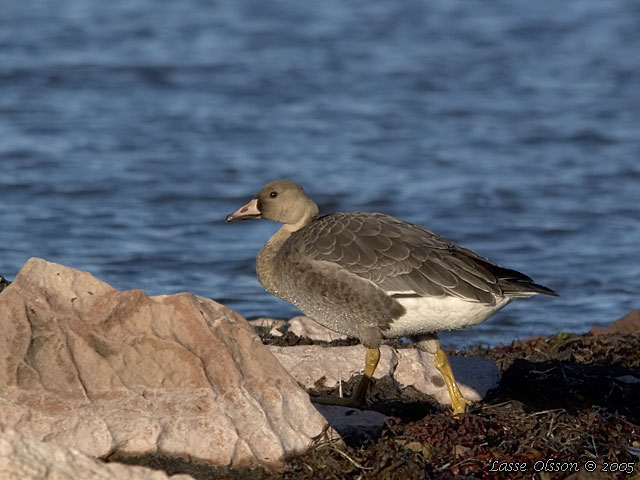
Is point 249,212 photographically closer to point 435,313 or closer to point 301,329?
point 301,329

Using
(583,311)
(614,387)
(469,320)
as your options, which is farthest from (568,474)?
(583,311)

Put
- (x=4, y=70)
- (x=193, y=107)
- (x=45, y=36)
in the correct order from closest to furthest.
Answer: (x=193, y=107) < (x=4, y=70) < (x=45, y=36)

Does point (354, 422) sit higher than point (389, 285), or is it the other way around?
point (389, 285)

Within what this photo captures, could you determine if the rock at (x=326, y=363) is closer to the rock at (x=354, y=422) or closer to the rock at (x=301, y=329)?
the rock at (x=301, y=329)

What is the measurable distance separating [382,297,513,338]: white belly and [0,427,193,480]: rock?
2.66 metres

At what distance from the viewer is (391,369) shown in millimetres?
7180

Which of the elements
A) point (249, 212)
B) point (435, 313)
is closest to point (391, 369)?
point (435, 313)

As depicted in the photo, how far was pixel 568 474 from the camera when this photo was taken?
550cm

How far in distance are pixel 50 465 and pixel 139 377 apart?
2.88 feet

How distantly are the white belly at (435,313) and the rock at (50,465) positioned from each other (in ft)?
8.71

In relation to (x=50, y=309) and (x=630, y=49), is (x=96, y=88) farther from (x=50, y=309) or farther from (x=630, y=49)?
(x=50, y=309)

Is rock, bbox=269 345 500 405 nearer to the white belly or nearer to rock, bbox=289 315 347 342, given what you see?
the white belly

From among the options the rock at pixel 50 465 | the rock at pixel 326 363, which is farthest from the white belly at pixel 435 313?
the rock at pixel 50 465

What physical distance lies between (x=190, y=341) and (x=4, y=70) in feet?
56.6
